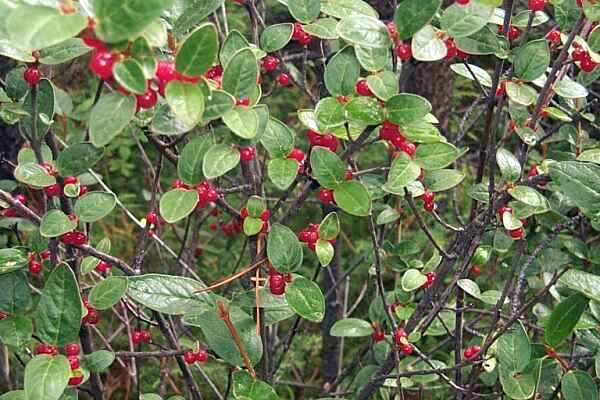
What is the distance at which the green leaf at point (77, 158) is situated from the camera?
1.13 meters

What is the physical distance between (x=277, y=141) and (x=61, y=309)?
40cm

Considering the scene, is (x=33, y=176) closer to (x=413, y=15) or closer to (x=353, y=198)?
(x=353, y=198)

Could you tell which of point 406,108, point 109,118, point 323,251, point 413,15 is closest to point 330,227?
point 323,251

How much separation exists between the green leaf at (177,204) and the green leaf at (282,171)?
4.5 inches

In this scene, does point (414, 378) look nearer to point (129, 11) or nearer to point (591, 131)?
point (591, 131)

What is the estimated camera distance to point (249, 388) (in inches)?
45.5

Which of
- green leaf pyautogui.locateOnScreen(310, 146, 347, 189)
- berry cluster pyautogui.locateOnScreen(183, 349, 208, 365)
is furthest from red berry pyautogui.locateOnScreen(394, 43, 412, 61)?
berry cluster pyautogui.locateOnScreen(183, 349, 208, 365)

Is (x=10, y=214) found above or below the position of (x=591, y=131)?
above

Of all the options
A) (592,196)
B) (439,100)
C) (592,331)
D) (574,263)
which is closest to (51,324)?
(592,196)

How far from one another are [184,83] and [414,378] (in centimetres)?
98

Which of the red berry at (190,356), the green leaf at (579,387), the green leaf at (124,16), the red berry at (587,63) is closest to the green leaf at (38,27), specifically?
the green leaf at (124,16)

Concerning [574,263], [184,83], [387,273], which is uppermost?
[184,83]

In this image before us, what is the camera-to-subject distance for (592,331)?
1.38 m

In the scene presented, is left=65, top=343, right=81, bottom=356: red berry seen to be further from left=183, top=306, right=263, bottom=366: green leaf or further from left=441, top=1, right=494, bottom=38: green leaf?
left=441, top=1, right=494, bottom=38: green leaf
